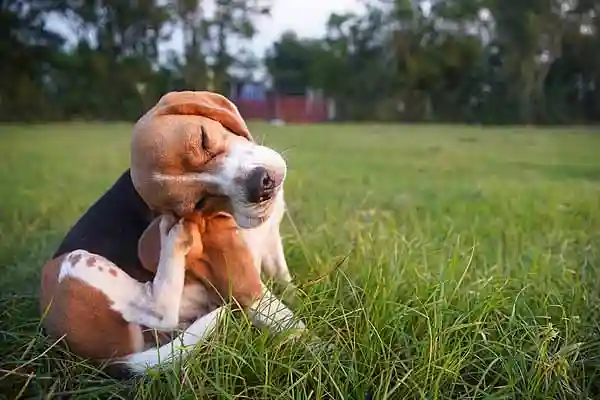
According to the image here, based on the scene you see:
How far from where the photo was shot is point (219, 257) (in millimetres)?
1312

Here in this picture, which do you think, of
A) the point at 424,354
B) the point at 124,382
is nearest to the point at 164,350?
the point at 124,382

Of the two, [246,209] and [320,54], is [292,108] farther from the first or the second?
[246,209]

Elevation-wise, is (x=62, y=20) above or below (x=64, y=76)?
above

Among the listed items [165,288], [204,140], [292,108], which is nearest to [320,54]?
[292,108]

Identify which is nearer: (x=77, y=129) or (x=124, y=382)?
(x=124, y=382)

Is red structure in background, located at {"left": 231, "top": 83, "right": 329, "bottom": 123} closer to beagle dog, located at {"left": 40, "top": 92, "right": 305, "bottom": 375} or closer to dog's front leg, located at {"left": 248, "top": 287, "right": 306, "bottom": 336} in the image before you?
beagle dog, located at {"left": 40, "top": 92, "right": 305, "bottom": 375}

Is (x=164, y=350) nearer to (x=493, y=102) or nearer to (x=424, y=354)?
(x=424, y=354)

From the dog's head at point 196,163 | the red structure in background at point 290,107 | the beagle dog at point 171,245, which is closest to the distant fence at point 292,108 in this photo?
the red structure in background at point 290,107

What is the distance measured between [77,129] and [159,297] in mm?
670

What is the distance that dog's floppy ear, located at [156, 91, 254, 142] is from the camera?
1209 mm

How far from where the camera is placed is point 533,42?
1748 mm

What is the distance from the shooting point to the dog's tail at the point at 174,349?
4.08ft

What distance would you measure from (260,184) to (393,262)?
516mm

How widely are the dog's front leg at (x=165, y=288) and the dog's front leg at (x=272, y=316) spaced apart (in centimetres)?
14
